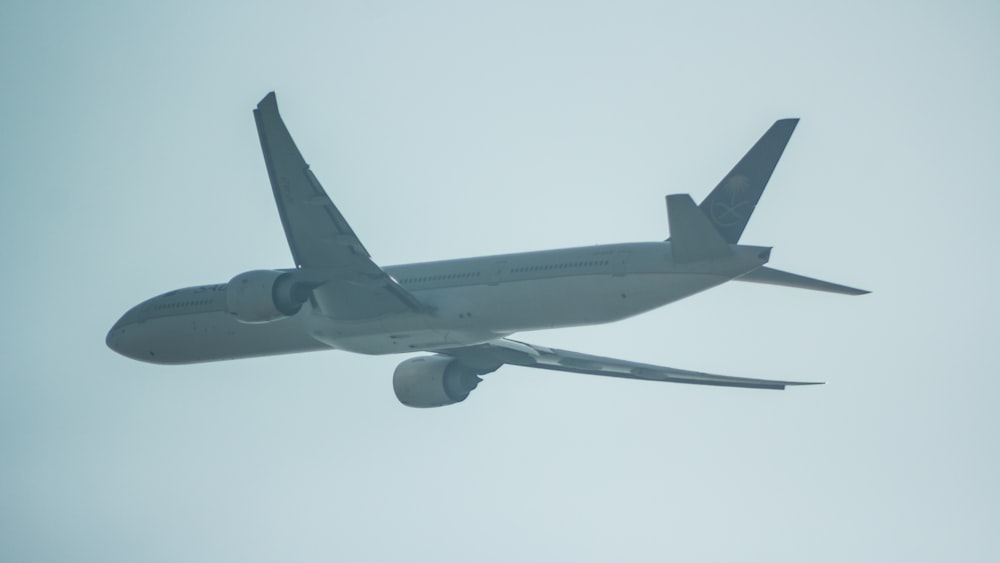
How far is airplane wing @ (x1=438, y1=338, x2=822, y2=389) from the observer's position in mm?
38844

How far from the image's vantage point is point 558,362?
3969cm

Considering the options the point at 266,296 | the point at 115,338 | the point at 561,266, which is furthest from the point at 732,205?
the point at 115,338

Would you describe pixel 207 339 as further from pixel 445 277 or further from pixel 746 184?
pixel 746 184

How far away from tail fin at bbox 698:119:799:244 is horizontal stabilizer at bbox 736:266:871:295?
1.19 meters

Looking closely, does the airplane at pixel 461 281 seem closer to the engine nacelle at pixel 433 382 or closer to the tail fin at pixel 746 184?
the tail fin at pixel 746 184

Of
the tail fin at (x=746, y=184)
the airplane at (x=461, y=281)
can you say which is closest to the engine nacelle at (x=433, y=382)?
the airplane at (x=461, y=281)

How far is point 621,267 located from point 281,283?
7786mm

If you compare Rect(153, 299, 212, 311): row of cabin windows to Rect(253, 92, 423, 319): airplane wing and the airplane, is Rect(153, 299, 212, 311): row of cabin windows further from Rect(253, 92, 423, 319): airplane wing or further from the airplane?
Rect(253, 92, 423, 319): airplane wing

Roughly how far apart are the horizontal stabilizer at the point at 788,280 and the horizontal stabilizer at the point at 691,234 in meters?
1.22

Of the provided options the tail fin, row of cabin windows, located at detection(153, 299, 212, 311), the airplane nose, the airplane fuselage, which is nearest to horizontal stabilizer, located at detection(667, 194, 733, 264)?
the airplane fuselage

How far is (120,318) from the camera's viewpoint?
41844 millimetres

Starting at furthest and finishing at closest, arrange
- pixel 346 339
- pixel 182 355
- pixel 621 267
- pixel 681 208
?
pixel 182 355
pixel 346 339
pixel 621 267
pixel 681 208

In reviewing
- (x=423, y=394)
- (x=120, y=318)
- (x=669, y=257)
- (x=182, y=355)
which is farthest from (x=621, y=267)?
(x=120, y=318)

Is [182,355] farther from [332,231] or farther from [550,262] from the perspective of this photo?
[550,262]
